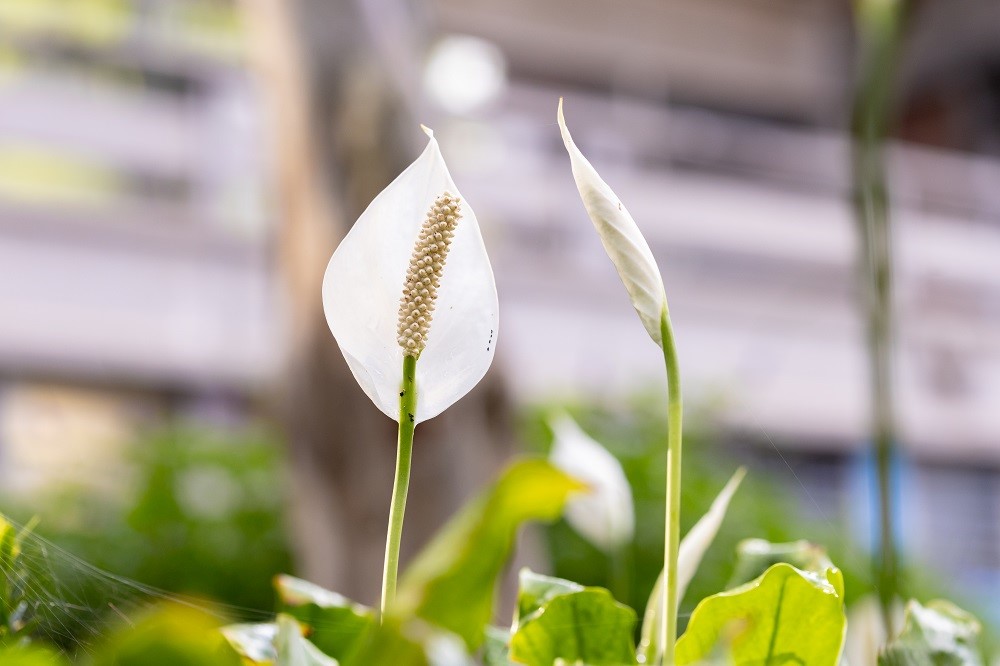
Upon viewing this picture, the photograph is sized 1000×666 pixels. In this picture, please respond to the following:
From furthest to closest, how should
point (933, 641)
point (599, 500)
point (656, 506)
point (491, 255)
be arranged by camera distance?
point (656, 506) → point (491, 255) → point (599, 500) → point (933, 641)

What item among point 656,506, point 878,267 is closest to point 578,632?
point 878,267

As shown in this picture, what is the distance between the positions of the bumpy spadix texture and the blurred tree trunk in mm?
805

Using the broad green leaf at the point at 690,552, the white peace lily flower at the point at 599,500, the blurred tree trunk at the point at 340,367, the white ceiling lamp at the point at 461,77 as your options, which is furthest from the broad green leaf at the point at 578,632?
the white ceiling lamp at the point at 461,77

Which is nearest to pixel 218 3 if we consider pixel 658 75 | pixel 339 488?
pixel 658 75

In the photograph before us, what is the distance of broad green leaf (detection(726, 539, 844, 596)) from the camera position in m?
0.23

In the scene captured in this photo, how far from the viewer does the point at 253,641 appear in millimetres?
199

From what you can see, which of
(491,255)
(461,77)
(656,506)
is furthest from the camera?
(461,77)

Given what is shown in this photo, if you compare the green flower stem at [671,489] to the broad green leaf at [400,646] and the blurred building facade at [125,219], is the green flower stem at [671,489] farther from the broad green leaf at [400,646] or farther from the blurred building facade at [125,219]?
the blurred building facade at [125,219]

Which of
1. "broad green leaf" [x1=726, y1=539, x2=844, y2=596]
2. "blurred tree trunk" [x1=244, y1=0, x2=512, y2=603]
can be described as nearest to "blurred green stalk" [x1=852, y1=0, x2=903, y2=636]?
"broad green leaf" [x1=726, y1=539, x2=844, y2=596]

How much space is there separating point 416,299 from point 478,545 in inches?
2.4

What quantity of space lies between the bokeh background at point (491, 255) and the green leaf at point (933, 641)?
0.05m

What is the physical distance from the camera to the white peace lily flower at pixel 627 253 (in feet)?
0.53

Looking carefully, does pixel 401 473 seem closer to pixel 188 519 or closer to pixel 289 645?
pixel 289 645

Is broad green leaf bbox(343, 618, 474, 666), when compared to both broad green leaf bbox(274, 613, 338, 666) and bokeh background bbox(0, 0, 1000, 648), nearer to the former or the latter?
broad green leaf bbox(274, 613, 338, 666)
